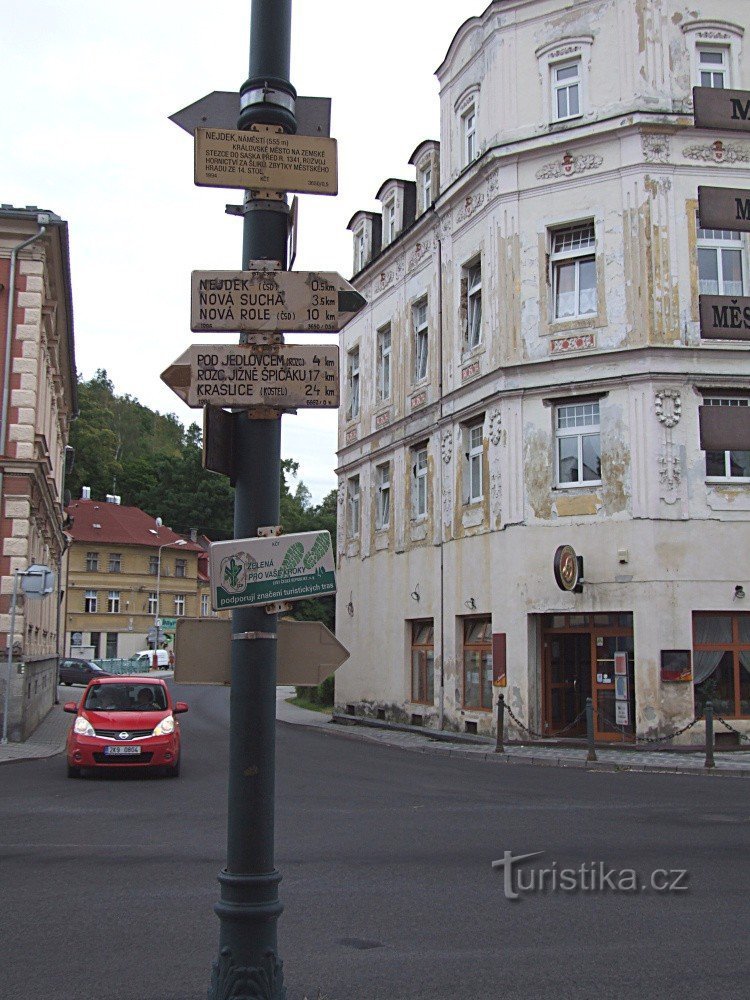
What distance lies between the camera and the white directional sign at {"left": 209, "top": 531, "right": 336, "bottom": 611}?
4.75 meters

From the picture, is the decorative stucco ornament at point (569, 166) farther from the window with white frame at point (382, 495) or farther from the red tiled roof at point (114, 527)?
the red tiled roof at point (114, 527)

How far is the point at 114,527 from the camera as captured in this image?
269 ft

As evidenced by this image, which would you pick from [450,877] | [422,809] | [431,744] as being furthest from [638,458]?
[450,877]

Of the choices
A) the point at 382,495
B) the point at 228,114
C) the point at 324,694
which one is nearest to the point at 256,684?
the point at 228,114

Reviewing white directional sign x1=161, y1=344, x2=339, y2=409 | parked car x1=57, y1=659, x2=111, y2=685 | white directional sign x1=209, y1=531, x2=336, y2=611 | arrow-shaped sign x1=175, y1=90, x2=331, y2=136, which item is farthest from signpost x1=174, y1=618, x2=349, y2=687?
parked car x1=57, y1=659, x2=111, y2=685

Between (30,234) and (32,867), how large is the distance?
19.0 metres

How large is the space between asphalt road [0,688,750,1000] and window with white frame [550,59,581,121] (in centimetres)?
1597

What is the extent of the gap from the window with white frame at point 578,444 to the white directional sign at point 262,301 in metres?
18.7

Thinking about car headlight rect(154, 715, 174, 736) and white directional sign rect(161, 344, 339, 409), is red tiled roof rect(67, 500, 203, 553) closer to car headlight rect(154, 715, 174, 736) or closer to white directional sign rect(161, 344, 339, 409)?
car headlight rect(154, 715, 174, 736)

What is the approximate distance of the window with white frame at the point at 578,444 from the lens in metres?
23.3

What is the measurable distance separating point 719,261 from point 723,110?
56.9ft

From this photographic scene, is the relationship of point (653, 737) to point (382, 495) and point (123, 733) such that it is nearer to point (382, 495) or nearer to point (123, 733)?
point (123, 733)

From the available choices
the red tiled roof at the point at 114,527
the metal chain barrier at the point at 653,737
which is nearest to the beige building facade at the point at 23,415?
the metal chain barrier at the point at 653,737

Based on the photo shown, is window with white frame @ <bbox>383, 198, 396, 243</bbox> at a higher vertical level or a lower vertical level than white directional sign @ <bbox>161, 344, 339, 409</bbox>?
higher
